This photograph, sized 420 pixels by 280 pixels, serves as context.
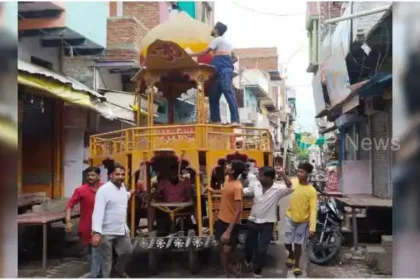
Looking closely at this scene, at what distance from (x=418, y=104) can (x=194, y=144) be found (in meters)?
3.95

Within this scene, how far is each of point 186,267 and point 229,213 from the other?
1466mm

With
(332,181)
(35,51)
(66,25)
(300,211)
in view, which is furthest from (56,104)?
(332,181)

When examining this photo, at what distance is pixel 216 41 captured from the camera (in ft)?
29.6

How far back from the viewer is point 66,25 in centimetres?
1134

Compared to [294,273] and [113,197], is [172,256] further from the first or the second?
[113,197]

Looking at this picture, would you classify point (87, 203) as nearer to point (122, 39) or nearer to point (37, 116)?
Result: point (37, 116)

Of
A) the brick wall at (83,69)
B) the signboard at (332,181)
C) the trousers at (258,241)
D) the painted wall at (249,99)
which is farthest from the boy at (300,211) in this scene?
the painted wall at (249,99)

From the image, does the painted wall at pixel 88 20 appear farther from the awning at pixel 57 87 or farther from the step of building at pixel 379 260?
the step of building at pixel 379 260

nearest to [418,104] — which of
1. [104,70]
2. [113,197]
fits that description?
[113,197]

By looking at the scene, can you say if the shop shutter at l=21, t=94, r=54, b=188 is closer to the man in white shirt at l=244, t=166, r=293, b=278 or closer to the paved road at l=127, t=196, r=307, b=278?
the paved road at l=127, t=196, r=307, b=278

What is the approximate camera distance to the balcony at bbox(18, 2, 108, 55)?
1093cm

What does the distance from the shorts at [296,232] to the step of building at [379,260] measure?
1.27 metres

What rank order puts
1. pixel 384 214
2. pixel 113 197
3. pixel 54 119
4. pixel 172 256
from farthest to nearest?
1. pixel 54 119
2. pixel 384 214
3. pixel 172 256
4. pixel 113 197

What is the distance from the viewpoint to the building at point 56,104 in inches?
430
